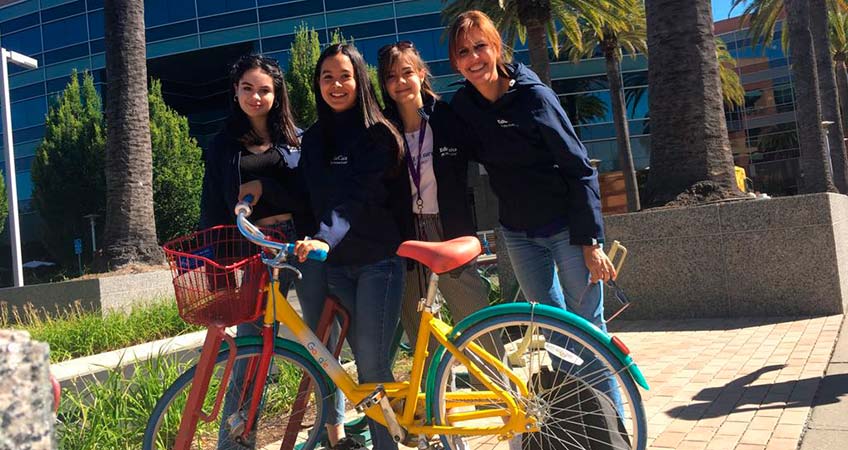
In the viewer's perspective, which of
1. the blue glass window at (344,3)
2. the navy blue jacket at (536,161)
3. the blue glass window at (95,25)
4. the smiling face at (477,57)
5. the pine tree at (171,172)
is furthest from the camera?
the blue glass window at (95,25)

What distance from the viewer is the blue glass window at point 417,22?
30719 millimetres

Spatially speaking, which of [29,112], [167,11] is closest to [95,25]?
[167,11]

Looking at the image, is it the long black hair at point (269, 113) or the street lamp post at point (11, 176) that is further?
the street lamp post at point (11, 176)

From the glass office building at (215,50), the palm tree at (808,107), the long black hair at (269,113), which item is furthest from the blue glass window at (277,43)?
the long black hair at (269,113)

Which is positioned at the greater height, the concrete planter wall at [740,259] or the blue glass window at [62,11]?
the blue glass window at [62,11]

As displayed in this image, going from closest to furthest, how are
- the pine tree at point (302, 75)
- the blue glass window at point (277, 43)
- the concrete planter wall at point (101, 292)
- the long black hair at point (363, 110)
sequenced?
the long black hair at point (363, 110)
the concrete planter wall at point (101, 292)
the pine tree at point (302, 75)
the blue glass window at point (277, 43)

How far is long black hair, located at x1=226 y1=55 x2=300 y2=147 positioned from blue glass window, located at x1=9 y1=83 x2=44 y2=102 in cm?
3618

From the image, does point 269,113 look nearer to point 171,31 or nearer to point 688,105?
point 688,105

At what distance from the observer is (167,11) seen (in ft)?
104

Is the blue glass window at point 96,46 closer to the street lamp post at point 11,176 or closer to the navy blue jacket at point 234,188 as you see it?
the street lamp post at point 11,176

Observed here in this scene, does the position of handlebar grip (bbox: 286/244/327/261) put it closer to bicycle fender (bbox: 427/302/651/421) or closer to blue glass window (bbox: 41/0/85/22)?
bicycle fender (bbox: 427/302/651/421)

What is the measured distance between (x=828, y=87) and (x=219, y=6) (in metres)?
26.0

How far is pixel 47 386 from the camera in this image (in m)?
0.88

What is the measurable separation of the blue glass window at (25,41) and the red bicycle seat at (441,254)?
126ft
